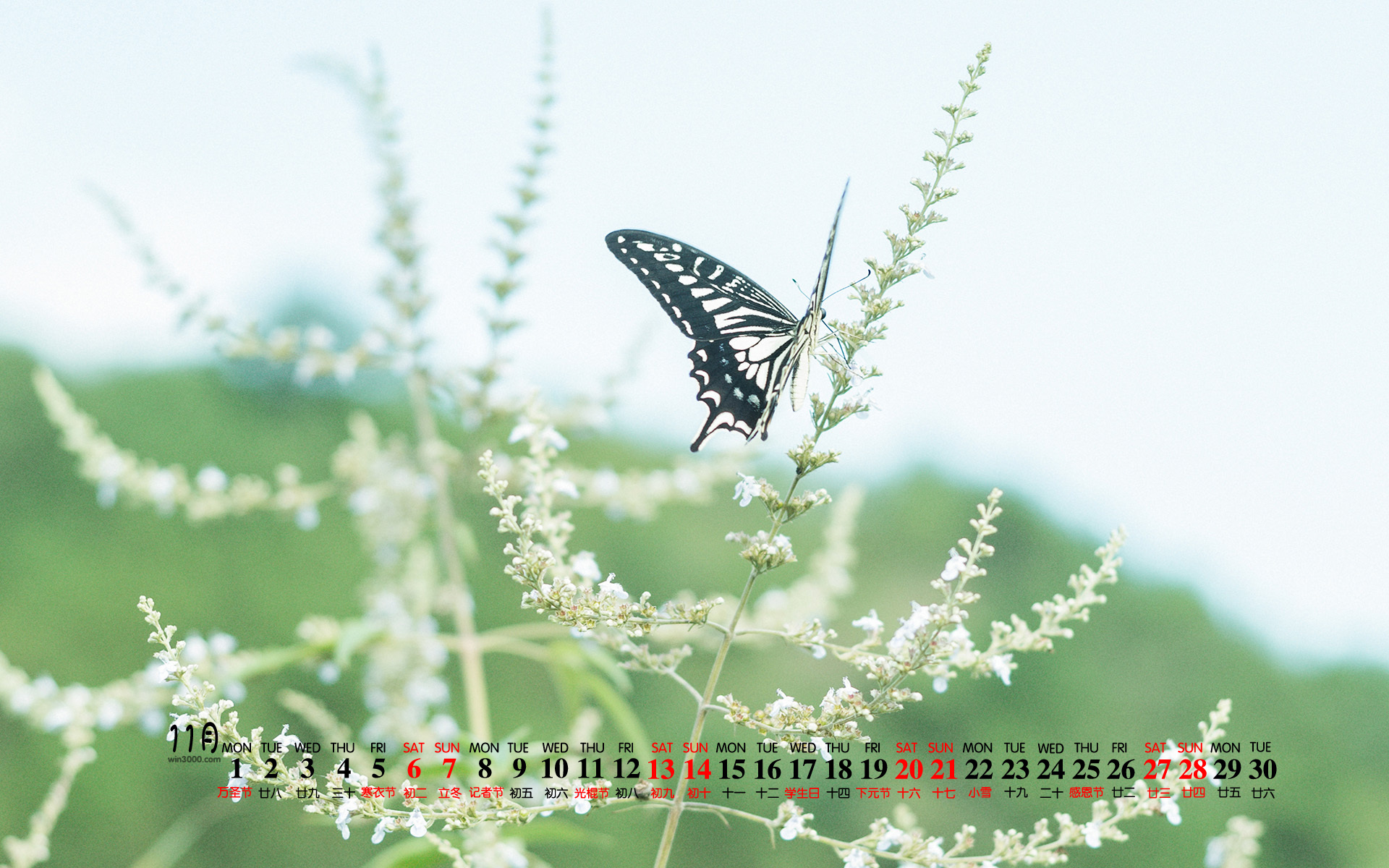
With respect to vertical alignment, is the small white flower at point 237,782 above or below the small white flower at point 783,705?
below

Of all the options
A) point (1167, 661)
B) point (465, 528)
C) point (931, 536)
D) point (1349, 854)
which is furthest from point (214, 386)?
point (1349, 854)

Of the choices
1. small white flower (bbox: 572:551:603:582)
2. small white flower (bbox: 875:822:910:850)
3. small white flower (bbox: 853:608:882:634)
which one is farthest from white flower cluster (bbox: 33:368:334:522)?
small white flower (bbox: 875:822:910:850)

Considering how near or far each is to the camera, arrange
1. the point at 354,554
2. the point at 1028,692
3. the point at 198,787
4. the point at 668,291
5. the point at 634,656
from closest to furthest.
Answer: the point at 634,656 < the point at 668,291 < the point at 198,787 < the point at 354,554 < the point at 1028,692

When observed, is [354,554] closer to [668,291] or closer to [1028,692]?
[1028,692]

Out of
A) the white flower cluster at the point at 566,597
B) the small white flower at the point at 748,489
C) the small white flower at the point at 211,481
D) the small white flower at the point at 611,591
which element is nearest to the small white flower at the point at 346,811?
the white flower cluster at the point at 566,597

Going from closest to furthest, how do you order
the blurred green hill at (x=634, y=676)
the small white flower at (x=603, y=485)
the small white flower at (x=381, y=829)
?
1. the small white flower at (x=381, y=829)
2. the small white flower at (x=603, y=485)
3. the blurred green hill at (x=634, y=676)

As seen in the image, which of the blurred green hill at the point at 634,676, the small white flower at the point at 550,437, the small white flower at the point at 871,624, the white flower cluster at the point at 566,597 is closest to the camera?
the white flower cluster at the point at 566,597

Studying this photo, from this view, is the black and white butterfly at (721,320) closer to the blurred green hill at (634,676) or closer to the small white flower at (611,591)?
the small white flower at (611,591)

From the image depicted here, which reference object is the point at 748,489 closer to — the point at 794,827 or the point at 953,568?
the point at 953,568

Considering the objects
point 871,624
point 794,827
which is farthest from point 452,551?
point 794,827
